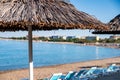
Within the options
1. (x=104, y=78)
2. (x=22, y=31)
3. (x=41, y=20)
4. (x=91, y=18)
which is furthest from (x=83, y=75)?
(x=41, y=20)

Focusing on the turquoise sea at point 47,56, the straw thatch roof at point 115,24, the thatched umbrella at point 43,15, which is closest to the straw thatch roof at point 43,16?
the thatched umbrella at point 43,15

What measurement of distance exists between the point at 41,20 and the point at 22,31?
10.3 feet

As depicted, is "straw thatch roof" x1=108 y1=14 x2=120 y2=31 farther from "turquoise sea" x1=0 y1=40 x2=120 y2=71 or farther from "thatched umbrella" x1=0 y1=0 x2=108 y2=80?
"turquoise sea" x1=0 y1=40 x2=120 y2=71

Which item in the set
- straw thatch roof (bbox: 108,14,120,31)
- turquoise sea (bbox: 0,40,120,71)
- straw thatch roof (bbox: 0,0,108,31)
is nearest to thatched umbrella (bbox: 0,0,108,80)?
straw thatch roof (bbox: 0,0,108,31)

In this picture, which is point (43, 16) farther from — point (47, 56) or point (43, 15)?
point (47, 56)

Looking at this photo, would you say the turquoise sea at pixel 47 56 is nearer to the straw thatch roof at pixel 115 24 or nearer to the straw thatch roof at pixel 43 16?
the straw thatch roof at pixel 115 24

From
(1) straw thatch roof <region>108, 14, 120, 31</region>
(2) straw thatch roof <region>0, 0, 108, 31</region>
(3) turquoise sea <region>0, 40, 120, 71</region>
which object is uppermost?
(2) straw thatch roof <region>0, 0, 108, 31</region>

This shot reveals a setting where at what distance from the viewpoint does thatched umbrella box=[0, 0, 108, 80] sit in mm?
5152

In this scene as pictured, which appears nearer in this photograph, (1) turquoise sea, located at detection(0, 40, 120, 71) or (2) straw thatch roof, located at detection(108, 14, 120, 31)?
(2) straw thatch roof, located at detection(108, 14, 120, 31)

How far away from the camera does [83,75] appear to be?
9.32 metres

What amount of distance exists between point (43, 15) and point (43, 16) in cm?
3

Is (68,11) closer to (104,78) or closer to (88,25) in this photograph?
(88,25)

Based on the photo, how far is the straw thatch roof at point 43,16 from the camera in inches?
203

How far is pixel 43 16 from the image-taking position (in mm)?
5332
